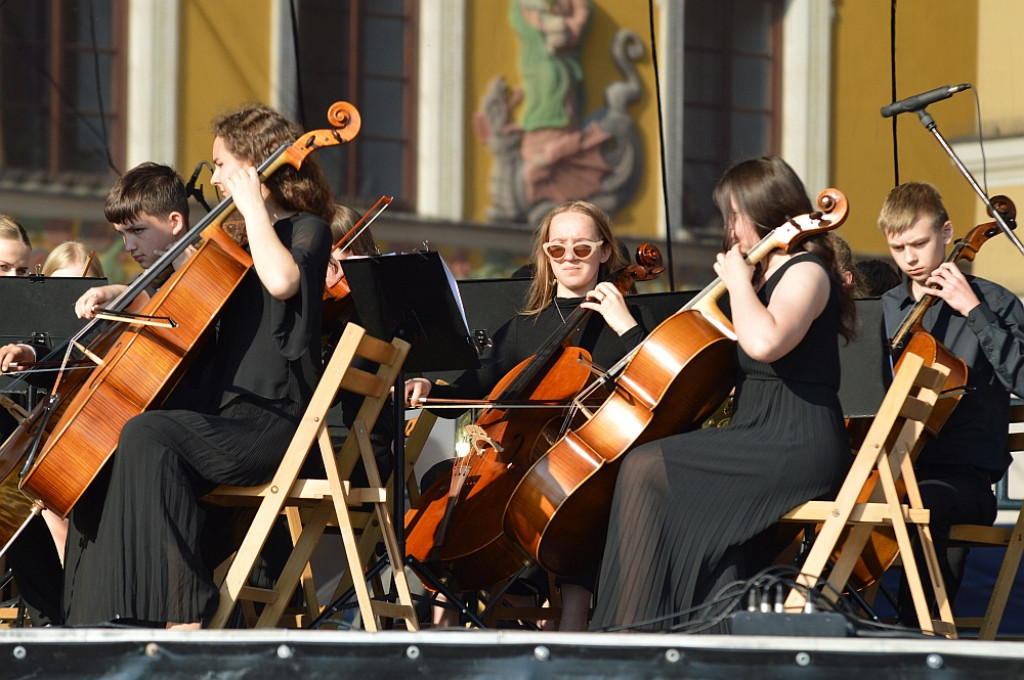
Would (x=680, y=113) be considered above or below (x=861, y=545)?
above

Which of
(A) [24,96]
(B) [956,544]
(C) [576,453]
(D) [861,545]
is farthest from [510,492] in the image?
(A) [24,96]

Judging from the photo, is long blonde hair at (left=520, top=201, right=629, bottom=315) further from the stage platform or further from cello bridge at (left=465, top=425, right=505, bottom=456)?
the stage platform

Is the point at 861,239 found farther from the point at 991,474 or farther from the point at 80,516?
the point at 80,516

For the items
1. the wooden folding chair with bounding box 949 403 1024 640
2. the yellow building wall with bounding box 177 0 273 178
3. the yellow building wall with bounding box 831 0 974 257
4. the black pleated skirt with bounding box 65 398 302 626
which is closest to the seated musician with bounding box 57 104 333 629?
the black pleated skirt with bounding box 65 398 302 626

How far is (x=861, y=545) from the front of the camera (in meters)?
3.12

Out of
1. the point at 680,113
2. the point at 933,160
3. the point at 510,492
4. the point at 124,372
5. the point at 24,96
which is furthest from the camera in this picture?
the point at 680,113

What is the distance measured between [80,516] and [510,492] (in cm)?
103

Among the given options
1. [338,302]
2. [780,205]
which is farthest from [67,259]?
[780,205]

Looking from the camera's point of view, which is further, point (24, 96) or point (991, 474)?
point (24, 96)

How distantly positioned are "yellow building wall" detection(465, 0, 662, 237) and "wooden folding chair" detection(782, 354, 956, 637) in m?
6.06

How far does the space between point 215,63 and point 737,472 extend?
5955 millimetres

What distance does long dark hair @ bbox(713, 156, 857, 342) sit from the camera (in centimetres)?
317

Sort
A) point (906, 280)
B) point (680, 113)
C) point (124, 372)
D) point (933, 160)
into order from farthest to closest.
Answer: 1. point (680, 113)
2. point (933, 160)
3. point (906, 280)
4. point (124, 372)

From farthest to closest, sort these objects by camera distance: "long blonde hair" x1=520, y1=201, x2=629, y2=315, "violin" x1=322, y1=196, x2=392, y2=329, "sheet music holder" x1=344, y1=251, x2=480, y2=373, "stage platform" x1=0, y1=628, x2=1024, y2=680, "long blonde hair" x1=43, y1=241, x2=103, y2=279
Answer: "long blonde hair" x1=43, y1=241, x2=103, y2=279, "long blonde hair" x1=520, y1=201, x2=629, y2=315, "violin" x1=322, y1=196, x2=392, y2=329, "sheet music holder" x1=344, y1=251, x2=480, y2=373, "stage platform" x1=0, y1=628, x2=1024, y2=680
